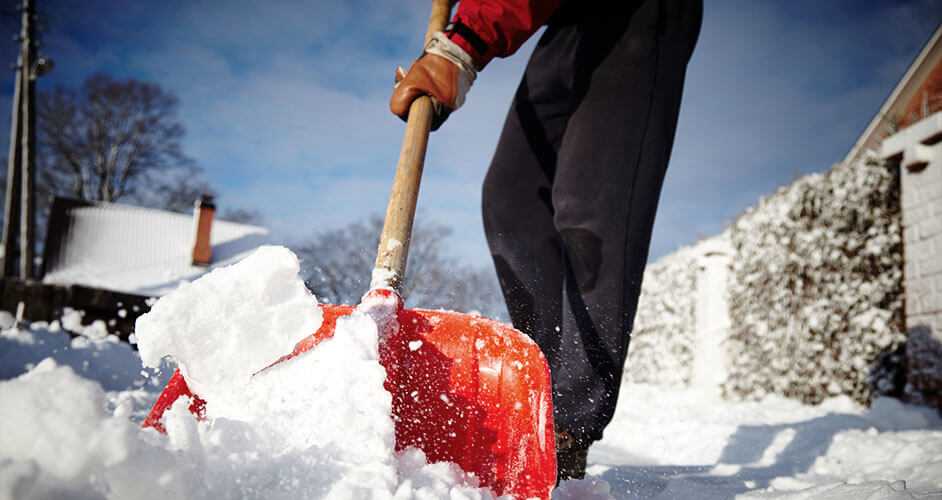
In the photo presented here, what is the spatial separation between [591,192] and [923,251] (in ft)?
11.8

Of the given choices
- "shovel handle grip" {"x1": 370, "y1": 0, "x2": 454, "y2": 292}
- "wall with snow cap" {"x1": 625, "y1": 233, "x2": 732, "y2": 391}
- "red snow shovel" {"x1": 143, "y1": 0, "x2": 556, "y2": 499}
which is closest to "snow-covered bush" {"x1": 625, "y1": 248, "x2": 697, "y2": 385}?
"wall with snow cap" {"x1": 625, "y1": 233, "x2": 732, "y2": 391}

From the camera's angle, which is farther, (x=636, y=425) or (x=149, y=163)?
(x=149, y=163)

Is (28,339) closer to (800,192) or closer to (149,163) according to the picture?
(800,192)

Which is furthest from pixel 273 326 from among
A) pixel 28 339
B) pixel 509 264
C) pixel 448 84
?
pixel 28 339

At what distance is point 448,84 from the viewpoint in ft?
4.90

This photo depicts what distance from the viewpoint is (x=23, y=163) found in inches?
452

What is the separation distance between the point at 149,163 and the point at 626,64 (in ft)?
77.0

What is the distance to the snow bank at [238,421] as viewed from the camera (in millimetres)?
581

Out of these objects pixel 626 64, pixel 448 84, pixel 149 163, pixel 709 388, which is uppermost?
pixel 149 163

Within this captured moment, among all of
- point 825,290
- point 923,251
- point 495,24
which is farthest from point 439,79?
point 825,290

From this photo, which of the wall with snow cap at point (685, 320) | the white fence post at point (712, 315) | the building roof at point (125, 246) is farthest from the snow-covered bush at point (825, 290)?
the building roof at point (125, 246)

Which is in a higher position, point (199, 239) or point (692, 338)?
point (199, 239)

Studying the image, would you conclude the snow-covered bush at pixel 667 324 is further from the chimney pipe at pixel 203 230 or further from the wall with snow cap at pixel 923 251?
the chimney pipe at pixel 203 230

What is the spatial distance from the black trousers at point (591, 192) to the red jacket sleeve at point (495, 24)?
0.26m
